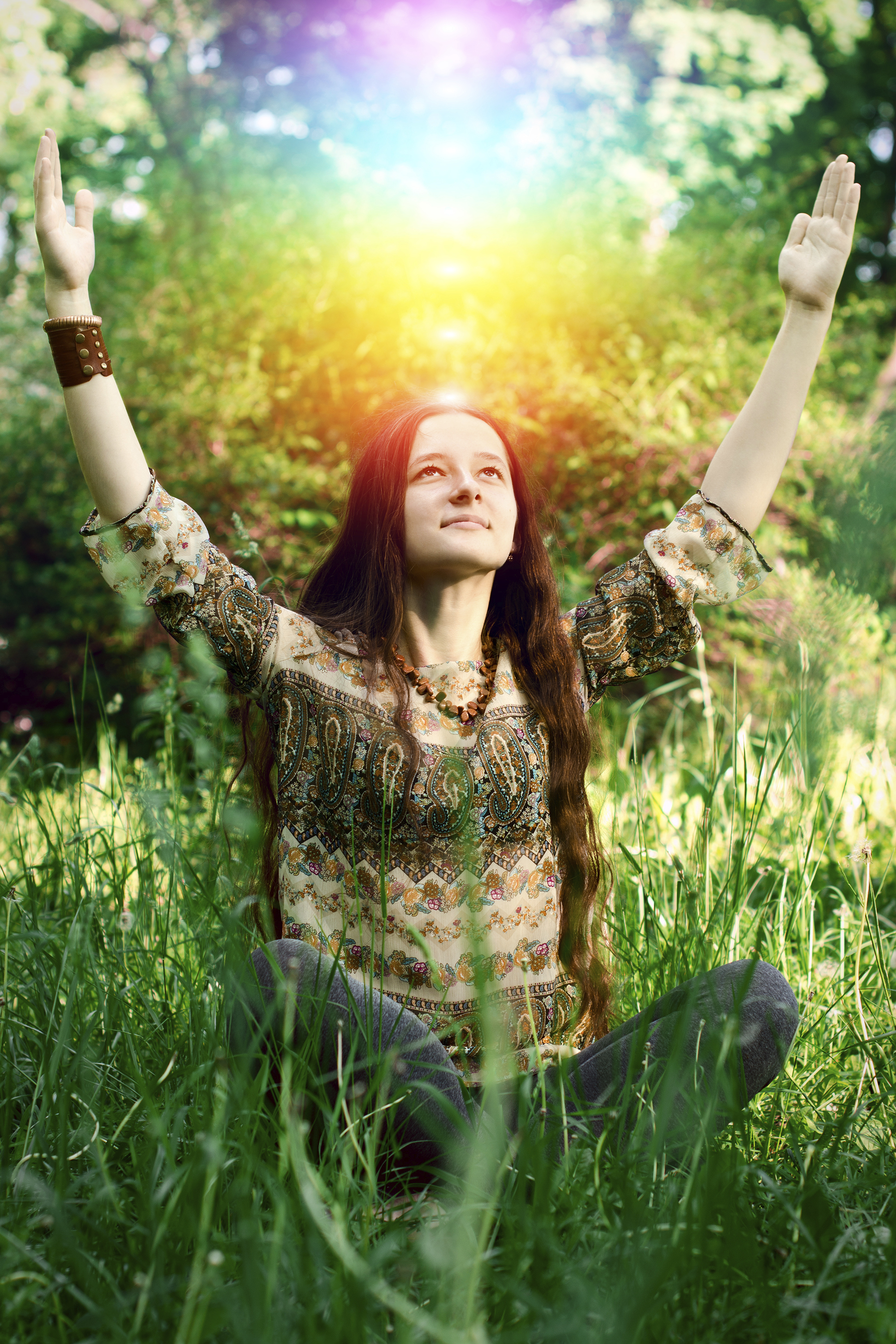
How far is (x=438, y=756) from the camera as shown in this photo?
166cm

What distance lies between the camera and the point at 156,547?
1569mm

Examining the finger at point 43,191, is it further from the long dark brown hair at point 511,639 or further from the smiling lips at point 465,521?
the smiling lips at point 465,521

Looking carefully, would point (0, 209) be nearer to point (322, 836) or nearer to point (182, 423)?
point (182, 423)

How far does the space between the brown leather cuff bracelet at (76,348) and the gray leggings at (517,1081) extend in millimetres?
887

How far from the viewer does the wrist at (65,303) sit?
1.52m

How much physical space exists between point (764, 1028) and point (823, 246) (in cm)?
128

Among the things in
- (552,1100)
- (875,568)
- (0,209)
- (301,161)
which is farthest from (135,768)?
(0,209)

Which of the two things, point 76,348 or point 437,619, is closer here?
point 76,348

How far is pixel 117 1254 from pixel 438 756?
32.5 inches

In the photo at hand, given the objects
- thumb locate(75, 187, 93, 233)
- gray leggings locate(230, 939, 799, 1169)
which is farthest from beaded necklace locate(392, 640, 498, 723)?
thumb locate(75, 187, 93, 233)

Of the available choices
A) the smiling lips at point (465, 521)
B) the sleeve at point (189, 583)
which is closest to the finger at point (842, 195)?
the smiling lips at point (465, 521)

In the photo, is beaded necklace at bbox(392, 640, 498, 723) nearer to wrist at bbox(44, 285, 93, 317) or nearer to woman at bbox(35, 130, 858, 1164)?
woman at bbox(35, 130, 858, 1164)

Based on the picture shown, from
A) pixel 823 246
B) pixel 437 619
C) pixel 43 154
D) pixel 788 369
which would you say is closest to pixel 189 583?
pixel 437 619

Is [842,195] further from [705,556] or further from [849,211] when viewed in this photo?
[705,556]
